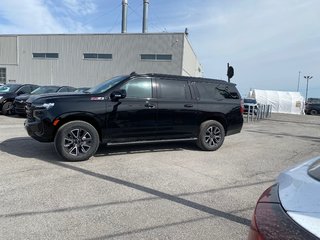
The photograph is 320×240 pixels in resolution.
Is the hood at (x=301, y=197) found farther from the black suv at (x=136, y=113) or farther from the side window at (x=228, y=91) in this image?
the side window at (x=228, y=91)

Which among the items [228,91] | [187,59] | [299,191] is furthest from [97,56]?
[299,191]

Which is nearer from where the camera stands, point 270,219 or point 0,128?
point 270,219

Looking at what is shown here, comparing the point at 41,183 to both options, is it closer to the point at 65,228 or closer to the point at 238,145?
the point at 65,228

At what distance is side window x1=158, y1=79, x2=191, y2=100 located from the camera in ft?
26.5

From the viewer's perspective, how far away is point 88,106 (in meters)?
7.09

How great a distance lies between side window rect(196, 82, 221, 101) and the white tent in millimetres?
32239

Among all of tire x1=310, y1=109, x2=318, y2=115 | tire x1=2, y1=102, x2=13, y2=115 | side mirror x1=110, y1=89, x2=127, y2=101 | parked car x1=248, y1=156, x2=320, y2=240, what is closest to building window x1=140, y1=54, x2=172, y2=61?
tire x1=2, y1=102, x2=13, y2=115

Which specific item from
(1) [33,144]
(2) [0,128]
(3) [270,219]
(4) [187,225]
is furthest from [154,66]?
(3) [270,219]

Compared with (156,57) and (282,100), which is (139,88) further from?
(282,100)

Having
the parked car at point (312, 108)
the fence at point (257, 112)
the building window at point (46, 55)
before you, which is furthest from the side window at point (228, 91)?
the parked car at point (312, 108)

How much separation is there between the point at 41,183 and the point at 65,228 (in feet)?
5.92

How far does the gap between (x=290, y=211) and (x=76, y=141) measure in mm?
5710

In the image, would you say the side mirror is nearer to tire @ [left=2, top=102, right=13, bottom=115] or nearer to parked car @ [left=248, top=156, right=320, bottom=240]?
parked car @ [left=248, top=156, right=320, bottom=240]

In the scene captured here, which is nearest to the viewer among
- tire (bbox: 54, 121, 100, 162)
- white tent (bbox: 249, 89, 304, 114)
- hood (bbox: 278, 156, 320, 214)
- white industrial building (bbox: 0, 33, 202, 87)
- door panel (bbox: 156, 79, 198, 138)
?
hood (bbox: 278, 156, 320, 214)
